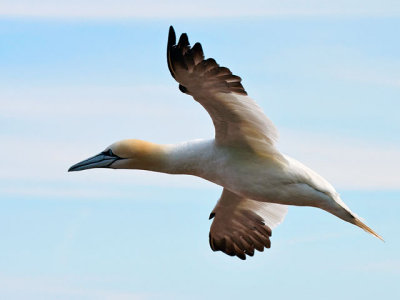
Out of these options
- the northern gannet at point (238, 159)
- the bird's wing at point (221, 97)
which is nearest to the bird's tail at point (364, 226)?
the northern gannet at point (238, 159)

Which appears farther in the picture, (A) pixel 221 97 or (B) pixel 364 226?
(B) pixel 364 226

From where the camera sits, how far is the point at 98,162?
1352 centimetres

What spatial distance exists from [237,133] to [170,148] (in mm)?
958

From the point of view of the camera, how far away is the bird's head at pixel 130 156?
1304 cm

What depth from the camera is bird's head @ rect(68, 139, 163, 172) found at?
13039 millimetres

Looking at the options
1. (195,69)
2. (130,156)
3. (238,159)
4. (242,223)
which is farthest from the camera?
(242,223)

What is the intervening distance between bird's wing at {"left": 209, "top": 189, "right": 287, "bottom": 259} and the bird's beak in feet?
7.20

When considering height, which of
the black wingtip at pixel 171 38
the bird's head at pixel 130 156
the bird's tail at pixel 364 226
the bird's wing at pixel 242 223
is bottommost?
the bird's tail at pixel 364 226

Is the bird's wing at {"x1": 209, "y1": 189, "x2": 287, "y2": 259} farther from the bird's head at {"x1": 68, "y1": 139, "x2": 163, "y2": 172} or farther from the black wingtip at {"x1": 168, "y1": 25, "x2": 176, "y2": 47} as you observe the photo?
the black wingtip at {"x1": 168, "y1": 25, "x2": 176, "y2": 47}

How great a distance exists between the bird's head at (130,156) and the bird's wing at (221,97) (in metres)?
0.90

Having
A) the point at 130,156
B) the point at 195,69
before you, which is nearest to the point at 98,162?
the point at 130,156

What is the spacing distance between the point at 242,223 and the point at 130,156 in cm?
285

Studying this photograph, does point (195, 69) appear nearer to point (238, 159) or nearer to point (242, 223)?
point (238, 159)

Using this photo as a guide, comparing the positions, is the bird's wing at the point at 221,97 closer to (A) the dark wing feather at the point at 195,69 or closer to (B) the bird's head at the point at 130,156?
(A) the dark wing feather at the point at 195,69
